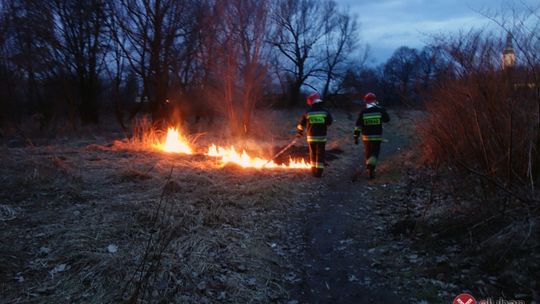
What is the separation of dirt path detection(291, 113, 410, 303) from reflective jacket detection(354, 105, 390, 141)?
143 centimetres

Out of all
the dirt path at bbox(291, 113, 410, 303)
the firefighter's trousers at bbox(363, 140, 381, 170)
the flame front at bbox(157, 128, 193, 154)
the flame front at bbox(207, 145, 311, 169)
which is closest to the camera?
the dirt path at bbox(291, 113, 410, 303)

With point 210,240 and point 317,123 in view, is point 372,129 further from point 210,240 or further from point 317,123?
point 210,240

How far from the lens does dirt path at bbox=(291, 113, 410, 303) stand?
4.00m

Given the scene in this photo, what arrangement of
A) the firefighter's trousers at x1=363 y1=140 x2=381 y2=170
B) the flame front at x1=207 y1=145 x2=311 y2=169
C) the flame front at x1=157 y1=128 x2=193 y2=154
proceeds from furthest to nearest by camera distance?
the flame front at x1=157 y1=128 x2=193 y2=154
the flame front at x1=207 y1=145 x2=311 y2=169
the firefighter's trousers at x1=363 y1=140 x2=381 y2=170

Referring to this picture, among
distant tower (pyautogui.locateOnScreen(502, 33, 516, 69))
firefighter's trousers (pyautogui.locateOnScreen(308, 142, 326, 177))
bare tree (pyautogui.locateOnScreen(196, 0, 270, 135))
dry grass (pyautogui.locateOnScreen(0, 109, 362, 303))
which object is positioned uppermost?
bare tree (pyautogui.locateOnScreen(196, 0, 270, 135))

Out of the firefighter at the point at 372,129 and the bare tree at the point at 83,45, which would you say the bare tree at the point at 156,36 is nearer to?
the bare tree at the point at 83,45

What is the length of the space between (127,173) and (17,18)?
617 inches

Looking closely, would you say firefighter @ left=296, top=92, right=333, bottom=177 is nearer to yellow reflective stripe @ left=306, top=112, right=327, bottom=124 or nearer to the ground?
yellow reflective stripe @ left=306, top=112, right=327, bottom=124

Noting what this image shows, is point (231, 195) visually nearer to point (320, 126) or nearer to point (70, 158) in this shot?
point (320, 126)

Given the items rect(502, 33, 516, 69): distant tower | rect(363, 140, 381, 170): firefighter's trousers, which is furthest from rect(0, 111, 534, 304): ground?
rect(502, 33, 516, 69): distant tower

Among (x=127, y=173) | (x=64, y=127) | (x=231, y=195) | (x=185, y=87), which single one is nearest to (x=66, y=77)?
(x=64, y=127)

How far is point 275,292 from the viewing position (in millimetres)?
4078

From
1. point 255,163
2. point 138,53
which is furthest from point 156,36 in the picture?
point 255,163

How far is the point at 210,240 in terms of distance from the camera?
195 inches
